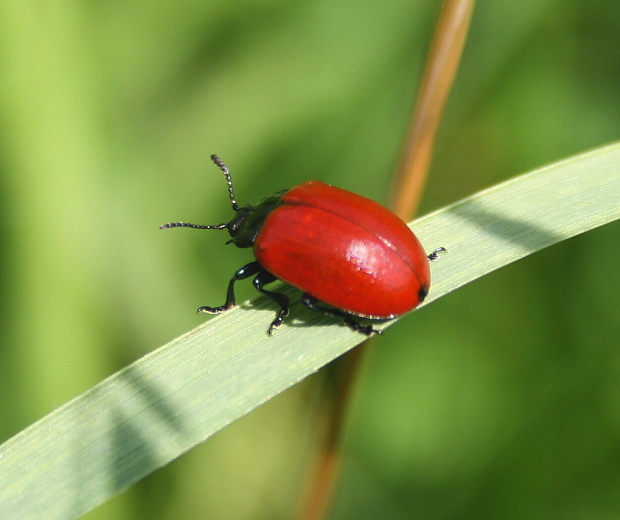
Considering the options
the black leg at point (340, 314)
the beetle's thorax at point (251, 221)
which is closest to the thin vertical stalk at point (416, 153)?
the black leg at point (340, 314)

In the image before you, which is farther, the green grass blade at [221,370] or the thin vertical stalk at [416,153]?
the thin vertical stalk at [416,153]

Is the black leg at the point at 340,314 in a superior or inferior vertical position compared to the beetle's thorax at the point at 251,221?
inferior

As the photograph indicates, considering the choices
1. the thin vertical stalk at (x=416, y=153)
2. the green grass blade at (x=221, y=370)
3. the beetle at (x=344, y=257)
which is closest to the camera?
the green grass blade at (x=221, y=370)

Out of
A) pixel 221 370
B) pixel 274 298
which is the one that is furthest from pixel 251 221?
pixel 221 370

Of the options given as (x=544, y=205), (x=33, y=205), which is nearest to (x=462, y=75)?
(x=544, y=205)

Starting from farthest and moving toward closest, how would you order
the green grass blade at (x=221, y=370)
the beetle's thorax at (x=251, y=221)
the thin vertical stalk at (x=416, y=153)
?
the beetle's thorax at (x=251, y=221), the thin vertical stalk at (x=416, y=153), the green grass blade at (x=221, y=370)

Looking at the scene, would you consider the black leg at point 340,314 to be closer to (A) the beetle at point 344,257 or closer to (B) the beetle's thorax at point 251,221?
(A) the beetle at point 344,257

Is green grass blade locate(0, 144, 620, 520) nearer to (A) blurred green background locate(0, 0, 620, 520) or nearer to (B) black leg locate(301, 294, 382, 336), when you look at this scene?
(B) black leg locate(301, 294, 382, 336)
